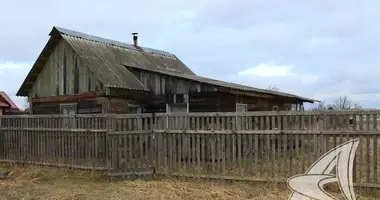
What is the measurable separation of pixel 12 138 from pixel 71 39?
5608 millimetres

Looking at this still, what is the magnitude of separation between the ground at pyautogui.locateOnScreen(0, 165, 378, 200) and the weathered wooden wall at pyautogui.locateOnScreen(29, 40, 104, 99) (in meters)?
5.58

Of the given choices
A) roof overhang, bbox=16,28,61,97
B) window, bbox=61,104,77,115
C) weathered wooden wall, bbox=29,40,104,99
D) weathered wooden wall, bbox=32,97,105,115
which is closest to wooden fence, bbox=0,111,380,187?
weathered wooden wall, bbox=32,97,105,115

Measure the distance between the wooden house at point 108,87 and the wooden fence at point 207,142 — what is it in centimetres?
376

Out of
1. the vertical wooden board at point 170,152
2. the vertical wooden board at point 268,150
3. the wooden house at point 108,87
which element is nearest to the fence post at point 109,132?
the vertical wooden board at point 170,152

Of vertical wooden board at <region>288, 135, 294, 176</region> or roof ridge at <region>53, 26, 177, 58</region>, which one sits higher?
roof ridge at <region>53, 26, 177, 58</region>

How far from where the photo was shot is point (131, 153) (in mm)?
9023

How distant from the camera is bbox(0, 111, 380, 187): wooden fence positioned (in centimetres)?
728

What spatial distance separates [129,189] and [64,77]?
29.7 feet

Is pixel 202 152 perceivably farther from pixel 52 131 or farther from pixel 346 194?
pixel 52 131

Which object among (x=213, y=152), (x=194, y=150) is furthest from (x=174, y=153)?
(x=213, y=152)

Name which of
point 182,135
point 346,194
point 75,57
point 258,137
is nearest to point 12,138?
point 75,57

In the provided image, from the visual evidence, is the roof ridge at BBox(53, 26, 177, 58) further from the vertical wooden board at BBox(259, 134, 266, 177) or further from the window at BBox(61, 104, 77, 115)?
the vertical wooden board at BBox(259, 134, 266, 177)

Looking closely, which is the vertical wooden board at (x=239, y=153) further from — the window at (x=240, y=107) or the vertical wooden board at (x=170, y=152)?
the window at (x=240, y=107)

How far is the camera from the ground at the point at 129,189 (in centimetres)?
731
